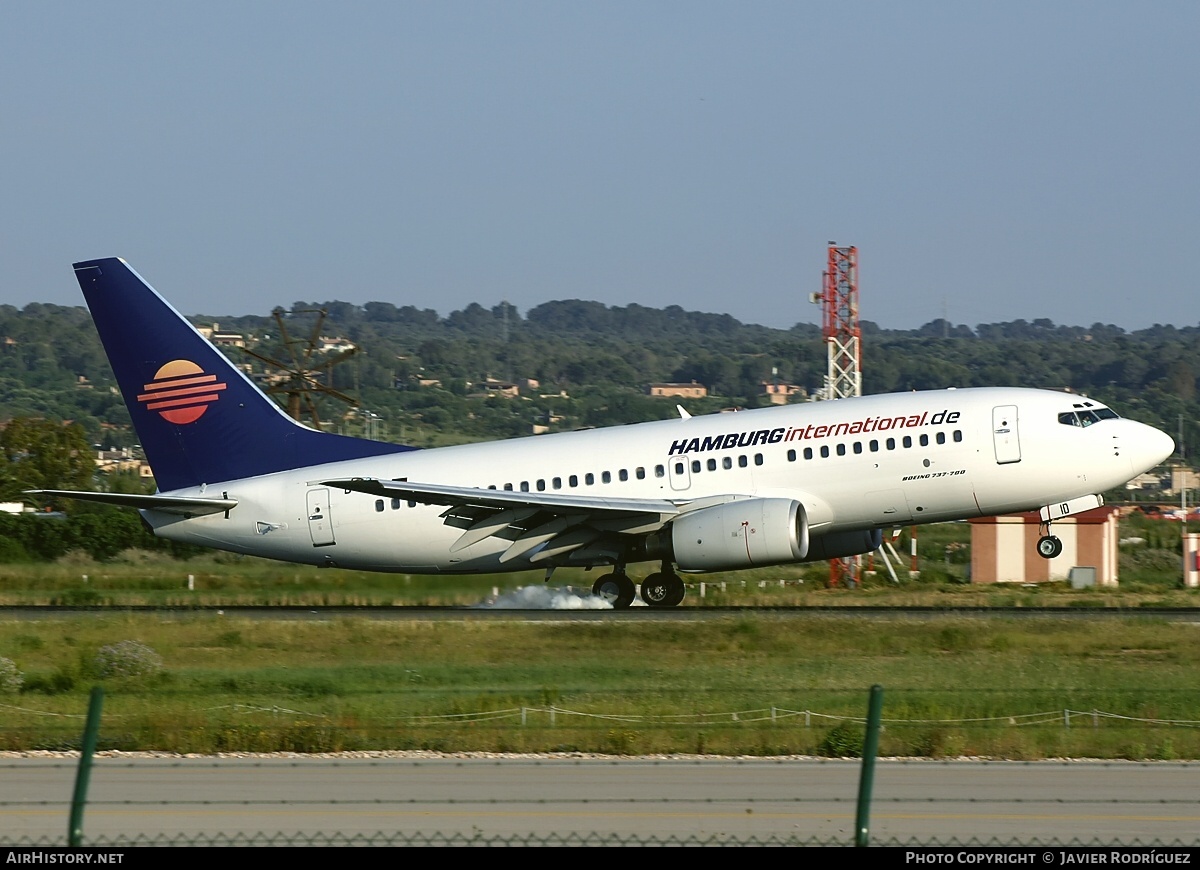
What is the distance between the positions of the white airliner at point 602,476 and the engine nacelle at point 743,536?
4 cm

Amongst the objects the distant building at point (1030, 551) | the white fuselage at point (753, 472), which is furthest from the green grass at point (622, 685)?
the distant building at point (1030, 551)

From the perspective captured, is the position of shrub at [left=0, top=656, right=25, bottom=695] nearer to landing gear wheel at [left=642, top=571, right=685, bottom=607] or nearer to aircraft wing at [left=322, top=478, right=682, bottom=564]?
aircraft wing at [left=322, top=478, right=682, bottom=564]

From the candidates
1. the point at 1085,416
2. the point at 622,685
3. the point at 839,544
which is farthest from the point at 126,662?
the point at 1085,416

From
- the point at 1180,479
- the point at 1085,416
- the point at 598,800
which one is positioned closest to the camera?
the point at 598,800

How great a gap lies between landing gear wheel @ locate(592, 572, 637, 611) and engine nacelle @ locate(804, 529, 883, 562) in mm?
3713

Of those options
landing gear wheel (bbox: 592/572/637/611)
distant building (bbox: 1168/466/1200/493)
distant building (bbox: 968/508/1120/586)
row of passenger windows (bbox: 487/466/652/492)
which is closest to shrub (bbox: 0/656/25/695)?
row of passenger windows (bbox: 487/466/652/492)

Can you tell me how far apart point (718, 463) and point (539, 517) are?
366cm

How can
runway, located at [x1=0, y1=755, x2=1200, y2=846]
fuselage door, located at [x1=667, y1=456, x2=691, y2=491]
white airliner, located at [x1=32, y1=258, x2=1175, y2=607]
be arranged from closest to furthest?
1. runway, located at [x1=0, y1=755, x2=1200, y2=846]
2. white airliner, located at [x1=32, y1=258, x2=1175, y2=607]
3. fuselage door, located at [x1=667, y1=456, x2=691, y2=491]

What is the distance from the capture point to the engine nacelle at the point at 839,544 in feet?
110

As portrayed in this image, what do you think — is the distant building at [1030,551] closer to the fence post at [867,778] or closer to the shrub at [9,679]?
the shrub at [9,679]

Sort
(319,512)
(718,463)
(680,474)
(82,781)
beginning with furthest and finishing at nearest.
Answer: (319,512), (680,474), (718,463), (82,781)

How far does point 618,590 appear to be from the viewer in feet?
111

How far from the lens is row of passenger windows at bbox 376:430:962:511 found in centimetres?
3181

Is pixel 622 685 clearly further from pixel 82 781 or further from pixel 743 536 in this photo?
pixel 82 781
